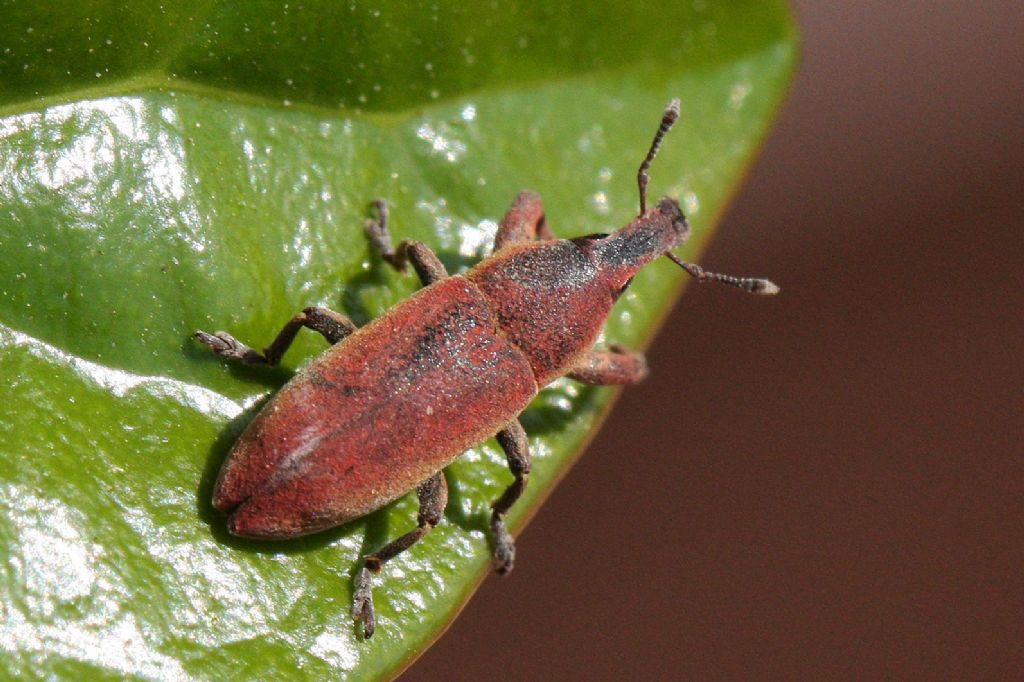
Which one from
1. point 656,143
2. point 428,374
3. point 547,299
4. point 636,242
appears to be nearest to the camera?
point 428,374

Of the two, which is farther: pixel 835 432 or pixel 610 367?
pixel 835 432

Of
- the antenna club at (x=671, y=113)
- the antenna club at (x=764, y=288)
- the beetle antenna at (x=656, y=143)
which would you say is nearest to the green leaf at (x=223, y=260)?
the beetle antenna at (x=656, y=143)

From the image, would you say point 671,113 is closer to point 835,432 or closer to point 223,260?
point 223,260

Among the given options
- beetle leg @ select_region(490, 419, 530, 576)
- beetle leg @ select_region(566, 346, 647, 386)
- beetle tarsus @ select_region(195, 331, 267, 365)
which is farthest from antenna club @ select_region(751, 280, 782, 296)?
beetle tarsus @ select_region(195, 331, 267, 365)

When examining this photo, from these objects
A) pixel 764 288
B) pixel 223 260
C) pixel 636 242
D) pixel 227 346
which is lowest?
pixel 227 346

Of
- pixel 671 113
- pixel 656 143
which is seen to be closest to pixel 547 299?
pixel 656 143

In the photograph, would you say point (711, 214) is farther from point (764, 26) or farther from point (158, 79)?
point (158, 79)

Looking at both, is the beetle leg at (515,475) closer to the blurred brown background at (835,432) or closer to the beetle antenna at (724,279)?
the beetle antenna at (724,279)
